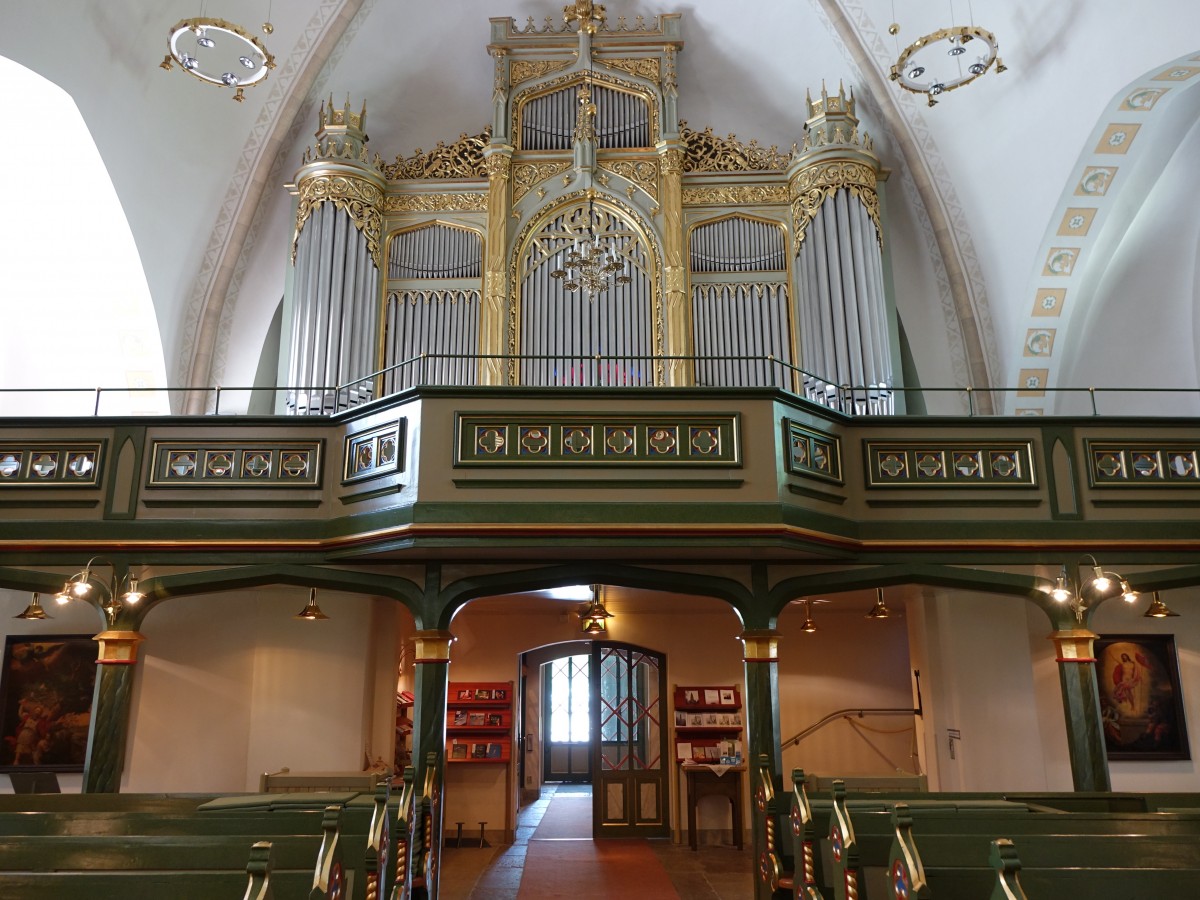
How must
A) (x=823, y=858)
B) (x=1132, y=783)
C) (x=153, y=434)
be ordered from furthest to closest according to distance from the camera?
(x=1132, y=783), (x=153, y=434), (x=823, y=858)

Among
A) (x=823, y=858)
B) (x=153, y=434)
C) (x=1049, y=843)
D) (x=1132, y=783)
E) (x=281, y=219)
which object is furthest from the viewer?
(x=281, y=219)

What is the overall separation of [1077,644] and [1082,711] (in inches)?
23.5

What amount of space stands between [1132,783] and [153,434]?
35.6 feet

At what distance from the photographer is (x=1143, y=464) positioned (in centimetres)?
973

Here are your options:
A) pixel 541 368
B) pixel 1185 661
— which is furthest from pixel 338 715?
pixel 1185 661

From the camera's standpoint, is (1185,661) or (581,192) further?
(581,192)

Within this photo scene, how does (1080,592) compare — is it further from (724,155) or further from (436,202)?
(436,202)

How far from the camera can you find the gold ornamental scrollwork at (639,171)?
12844 millimetres

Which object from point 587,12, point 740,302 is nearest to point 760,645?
point 740,302

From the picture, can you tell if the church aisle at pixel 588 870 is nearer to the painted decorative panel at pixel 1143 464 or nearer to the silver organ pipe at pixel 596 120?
the painted decorative panel at pixel 1143 464

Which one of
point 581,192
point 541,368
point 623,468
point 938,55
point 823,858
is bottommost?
point 823,858

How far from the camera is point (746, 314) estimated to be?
1238cm

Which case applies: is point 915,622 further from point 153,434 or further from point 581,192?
point 153,434

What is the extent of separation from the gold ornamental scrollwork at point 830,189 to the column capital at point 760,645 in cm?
521
